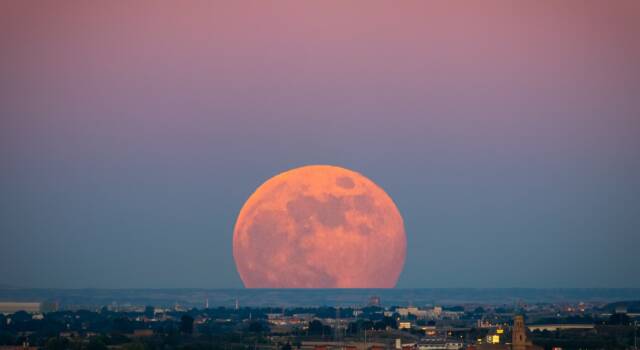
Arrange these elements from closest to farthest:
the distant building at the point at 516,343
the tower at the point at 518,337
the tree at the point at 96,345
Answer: the tower at the point at 518,337 → the distant building at the point at 516,343 → the tree at the point at 96,345

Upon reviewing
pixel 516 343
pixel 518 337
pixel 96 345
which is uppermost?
pixel 518 337

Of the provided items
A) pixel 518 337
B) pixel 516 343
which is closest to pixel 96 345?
pixel 518 337

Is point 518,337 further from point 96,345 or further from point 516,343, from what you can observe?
point 96,345

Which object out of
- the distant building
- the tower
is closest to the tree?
the distant building

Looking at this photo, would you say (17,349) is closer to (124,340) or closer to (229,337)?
(124,340)

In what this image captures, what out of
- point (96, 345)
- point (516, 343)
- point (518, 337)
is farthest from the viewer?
point (96, 345)

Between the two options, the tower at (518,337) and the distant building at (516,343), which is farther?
the distant building at (516,343)

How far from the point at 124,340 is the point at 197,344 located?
10380 millimetres

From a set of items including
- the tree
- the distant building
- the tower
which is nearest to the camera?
the tower

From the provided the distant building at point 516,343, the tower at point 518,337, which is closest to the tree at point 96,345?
the distant building at point 516,343

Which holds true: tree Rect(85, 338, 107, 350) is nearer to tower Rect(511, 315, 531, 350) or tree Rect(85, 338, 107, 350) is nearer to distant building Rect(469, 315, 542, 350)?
distant building Rect(469, 315, 542, 350)

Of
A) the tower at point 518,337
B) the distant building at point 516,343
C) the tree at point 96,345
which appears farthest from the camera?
the tree at point 96,345

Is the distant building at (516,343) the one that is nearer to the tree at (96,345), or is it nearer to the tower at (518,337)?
the tower at (518,337)

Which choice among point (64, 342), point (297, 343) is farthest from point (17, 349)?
point (297, 343)
